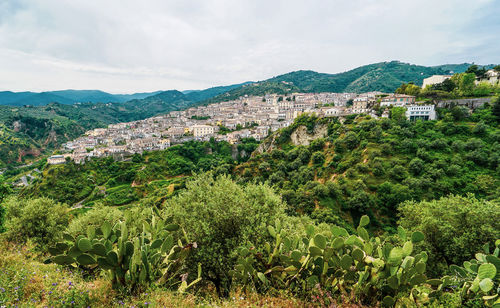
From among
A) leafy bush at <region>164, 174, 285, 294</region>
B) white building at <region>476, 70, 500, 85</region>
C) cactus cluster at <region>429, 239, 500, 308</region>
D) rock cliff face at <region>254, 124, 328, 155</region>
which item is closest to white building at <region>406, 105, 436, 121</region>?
rock cliff face at <region>254, 124, 328, 155</region>

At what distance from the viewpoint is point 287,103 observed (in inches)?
4188

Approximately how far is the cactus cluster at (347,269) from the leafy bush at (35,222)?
13.9m

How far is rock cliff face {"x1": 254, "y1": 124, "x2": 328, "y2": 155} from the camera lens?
5720cm

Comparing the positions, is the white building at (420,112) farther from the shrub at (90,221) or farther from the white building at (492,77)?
the shrub at (90,221)

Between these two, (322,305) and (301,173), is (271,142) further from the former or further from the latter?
(322,305)

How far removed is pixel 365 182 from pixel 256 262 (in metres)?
30.7

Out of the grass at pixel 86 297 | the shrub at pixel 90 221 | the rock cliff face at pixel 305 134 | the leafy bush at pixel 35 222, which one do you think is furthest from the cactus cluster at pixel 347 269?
the rock cliff face at pixel 305 134

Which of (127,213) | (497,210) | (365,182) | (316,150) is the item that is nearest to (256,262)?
(127,213)

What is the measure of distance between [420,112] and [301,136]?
2595 cm

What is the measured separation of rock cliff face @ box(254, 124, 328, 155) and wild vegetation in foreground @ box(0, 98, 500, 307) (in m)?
18.8

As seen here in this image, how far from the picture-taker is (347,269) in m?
4.88

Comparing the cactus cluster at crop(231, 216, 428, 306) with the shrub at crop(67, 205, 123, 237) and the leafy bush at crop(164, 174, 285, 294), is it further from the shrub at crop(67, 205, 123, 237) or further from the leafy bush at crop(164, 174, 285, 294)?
the shrub at crop(67, 205, 123, 237)

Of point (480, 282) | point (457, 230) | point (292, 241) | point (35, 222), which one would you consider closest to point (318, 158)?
point (457, 230)

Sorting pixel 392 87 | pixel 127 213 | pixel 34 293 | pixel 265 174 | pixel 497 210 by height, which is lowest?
pixel 265 174
